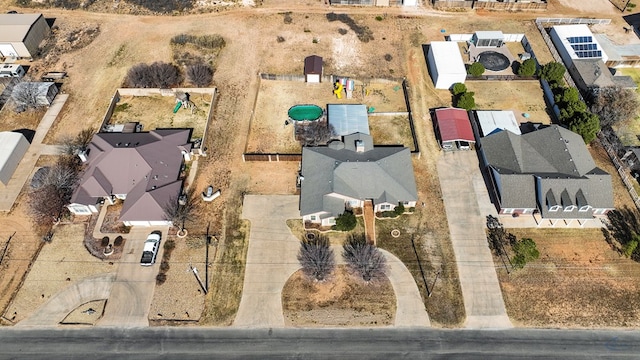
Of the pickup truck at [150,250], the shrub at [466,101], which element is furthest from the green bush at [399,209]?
the pickup truck at [150,250]

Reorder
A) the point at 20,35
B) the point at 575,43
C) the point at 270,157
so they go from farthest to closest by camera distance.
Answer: the point at 575,43 → the point at 20,35 → the point at 270,157

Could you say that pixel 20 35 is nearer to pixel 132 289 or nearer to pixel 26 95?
pixel 26 95

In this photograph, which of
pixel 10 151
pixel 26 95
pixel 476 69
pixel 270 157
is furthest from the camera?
pixel 476 69

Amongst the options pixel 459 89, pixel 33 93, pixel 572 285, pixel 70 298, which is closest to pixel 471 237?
pixel 572 285

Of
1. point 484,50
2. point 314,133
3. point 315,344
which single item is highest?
point 484,50

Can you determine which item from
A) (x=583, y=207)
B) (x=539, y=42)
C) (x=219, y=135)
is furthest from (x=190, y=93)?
(x=539, y=42)

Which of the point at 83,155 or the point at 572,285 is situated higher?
the point at 83,155

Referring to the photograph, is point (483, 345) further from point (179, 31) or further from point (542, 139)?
point (179, 31)
